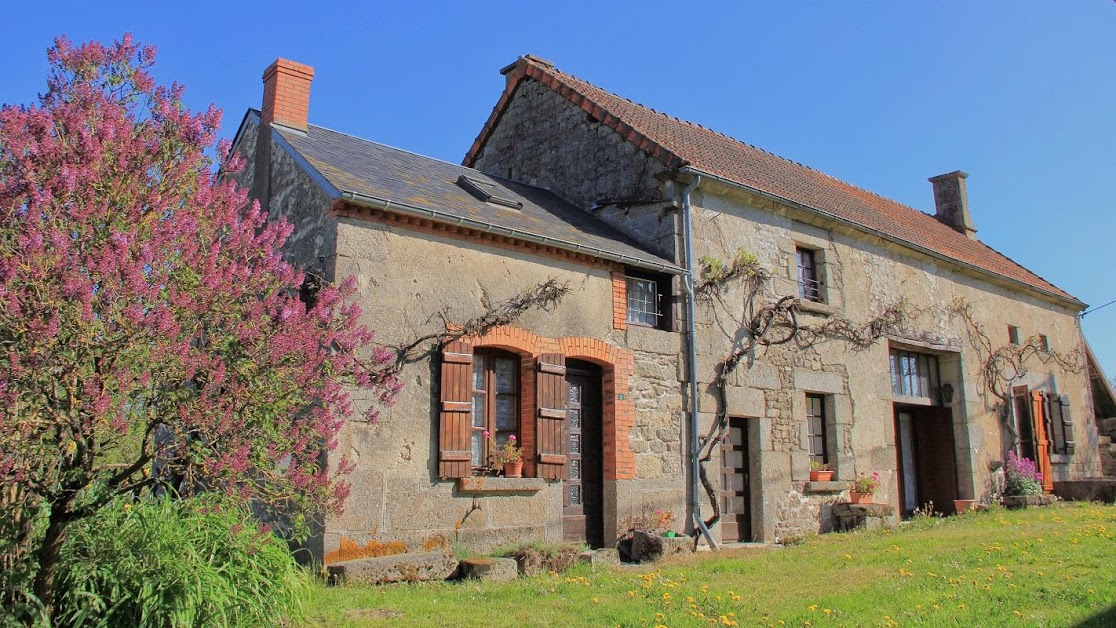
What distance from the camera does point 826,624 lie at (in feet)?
20.0

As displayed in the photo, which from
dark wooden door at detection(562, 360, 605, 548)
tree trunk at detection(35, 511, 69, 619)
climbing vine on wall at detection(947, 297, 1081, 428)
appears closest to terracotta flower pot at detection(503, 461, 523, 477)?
dark wooden door at detection(562, 360, 605, 548)

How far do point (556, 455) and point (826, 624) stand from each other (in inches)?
153

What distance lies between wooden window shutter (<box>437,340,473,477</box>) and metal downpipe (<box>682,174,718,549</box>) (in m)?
3.22

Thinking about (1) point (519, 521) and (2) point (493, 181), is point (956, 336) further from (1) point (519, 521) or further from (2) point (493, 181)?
(1) point (519, 521)

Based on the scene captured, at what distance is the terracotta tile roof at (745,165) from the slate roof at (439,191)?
138 centimetres

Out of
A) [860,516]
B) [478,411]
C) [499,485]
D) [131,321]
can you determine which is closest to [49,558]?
[131,321]

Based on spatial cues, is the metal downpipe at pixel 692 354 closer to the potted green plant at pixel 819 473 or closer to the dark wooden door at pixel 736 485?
the dark wooden door at pixel 736 485

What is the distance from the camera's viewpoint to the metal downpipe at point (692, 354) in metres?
10.7

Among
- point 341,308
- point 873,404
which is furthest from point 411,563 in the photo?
point 873,404

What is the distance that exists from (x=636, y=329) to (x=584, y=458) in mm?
1652

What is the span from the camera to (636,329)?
1057cm

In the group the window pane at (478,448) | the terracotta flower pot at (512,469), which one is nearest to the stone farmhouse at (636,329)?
the window pane at (478,448)

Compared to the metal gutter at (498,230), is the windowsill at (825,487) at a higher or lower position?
lower

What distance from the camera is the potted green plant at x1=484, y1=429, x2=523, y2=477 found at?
357 inches
